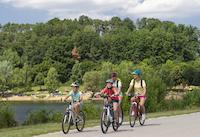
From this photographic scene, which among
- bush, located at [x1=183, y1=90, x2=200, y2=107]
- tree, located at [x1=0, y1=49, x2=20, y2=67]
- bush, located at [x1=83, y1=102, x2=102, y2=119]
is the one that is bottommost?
tree, located at [x1=0, y1=49, x2=20, y2=67]

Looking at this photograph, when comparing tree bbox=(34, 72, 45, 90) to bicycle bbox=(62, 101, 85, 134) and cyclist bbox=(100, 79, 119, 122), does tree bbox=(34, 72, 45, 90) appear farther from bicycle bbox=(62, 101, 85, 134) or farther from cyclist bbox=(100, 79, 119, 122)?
bicycle bbox=(62, 101, 85, 134)

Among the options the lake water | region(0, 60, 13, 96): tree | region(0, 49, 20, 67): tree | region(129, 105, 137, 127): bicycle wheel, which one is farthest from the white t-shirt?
region(0, 49, 20, 67): tree

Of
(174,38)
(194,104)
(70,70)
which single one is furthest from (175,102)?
(174,38)

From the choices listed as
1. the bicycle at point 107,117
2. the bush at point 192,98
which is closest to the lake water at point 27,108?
the bush at point 192,98

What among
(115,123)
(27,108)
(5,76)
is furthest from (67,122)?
(5,76)

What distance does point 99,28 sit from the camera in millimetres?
199625

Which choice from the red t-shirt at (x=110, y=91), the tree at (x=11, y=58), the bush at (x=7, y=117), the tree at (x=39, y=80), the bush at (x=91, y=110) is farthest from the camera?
the tree at (x=11, y=58)

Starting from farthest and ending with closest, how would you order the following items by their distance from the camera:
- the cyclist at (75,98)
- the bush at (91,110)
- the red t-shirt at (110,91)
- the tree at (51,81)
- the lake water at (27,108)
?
the tree at (51,81)
the lake water at (27,108)
the bush at (91,110)
the red t-shirt at (110,91)
the cyclist at (75,98)

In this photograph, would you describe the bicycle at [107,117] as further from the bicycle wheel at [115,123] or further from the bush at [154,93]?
the bush at [154,93]

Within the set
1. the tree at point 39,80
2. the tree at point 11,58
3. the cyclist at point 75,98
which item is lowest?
the tree at point 39,80

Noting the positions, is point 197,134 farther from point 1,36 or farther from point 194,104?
point 1,36

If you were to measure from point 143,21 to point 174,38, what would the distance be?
1604 inches

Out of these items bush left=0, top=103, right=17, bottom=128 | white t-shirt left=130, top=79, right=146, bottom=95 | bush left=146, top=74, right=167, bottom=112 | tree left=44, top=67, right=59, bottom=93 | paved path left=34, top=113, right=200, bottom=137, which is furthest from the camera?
tree left=44, top=67, right=59, bottom=93

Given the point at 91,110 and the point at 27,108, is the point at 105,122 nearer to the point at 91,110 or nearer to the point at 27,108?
the point at 91,110
